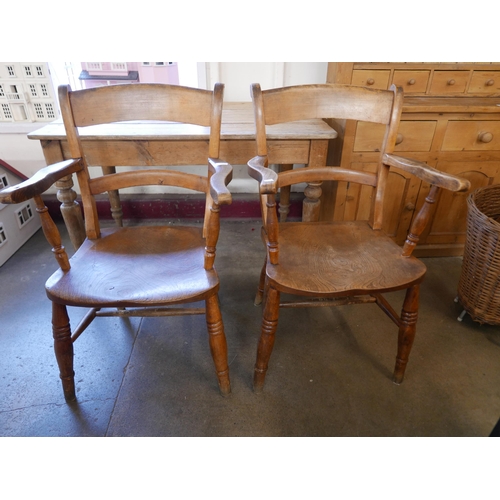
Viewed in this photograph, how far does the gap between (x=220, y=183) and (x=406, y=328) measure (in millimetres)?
843

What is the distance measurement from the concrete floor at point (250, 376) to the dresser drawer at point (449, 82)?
40.2 inches

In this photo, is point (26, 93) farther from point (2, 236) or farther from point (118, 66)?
point (2, 236)

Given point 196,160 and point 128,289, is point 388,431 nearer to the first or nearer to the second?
point 128,289

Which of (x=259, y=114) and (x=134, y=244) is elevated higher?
(x=259, y=114)

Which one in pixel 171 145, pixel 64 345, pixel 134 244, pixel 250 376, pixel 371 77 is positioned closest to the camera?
pixel 64 345

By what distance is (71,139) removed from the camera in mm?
1230

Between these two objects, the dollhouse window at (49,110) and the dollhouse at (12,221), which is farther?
the dollhouse window at (49,110)

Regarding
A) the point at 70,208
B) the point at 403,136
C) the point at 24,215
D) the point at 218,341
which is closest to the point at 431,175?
the point at 403,136

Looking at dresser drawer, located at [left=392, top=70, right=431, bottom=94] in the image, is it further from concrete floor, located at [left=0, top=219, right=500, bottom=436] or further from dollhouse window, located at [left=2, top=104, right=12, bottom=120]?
dollhouse window, located at [left=2, top=104, right=12, bottom=120]

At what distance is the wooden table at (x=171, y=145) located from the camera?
5.02ft

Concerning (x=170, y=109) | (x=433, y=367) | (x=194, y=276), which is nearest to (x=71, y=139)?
(x=170, y=109)

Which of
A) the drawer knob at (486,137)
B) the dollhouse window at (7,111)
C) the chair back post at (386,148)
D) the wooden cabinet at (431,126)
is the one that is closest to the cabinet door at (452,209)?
the wooden cabinet at (431,126)

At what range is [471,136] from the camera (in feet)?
5.85

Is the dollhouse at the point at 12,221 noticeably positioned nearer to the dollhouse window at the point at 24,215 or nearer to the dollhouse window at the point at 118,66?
the dollhouse window at the point at 24,215
